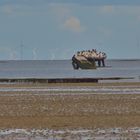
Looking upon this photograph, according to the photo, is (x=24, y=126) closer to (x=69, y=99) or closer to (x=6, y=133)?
(x=6, y=133)

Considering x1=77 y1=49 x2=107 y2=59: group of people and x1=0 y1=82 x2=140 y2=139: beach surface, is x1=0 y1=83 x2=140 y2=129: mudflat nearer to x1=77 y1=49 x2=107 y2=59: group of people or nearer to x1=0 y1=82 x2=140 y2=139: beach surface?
x1=0 y1=82 x2=140 y2=139: beach surface

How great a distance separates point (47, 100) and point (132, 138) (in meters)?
23.6

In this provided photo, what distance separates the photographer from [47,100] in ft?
155

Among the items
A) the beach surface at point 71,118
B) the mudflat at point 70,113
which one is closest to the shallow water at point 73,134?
the beach surface at point 71,118

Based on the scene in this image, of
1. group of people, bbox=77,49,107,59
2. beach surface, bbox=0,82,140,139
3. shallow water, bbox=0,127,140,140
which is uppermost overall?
group of people, bbox=77,49,107,59

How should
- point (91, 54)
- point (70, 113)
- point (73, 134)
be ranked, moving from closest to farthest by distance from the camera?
Answer: point (73, 134) → point (70, 113) → point (91, 54)

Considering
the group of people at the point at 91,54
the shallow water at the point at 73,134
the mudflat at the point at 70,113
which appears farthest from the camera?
the group of people at the point at 91,54

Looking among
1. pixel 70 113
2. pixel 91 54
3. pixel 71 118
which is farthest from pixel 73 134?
pixel 91 54

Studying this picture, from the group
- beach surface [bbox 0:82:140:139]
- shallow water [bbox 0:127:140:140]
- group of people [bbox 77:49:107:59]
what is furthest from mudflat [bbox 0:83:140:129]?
group of people [bbox 77:49:107:59]

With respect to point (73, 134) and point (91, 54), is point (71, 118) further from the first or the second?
point (91, 54)

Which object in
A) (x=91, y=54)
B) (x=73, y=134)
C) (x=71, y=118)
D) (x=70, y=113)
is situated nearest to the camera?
(x=73, y=134)

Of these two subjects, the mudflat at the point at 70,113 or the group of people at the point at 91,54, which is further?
the group of people at the point at 91,54

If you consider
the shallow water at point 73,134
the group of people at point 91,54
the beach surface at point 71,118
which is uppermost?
the group of people at point 91,54

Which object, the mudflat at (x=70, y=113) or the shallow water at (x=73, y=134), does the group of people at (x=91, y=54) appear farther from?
the shallow water at (x=73, y=134)
